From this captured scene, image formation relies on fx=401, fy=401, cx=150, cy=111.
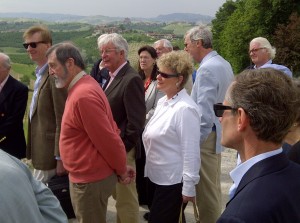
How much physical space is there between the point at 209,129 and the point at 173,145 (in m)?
0.79

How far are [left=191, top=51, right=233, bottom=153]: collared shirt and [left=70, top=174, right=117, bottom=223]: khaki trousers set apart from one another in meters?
1.17

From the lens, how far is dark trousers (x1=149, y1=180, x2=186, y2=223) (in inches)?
125

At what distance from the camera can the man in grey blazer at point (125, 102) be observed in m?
3.54

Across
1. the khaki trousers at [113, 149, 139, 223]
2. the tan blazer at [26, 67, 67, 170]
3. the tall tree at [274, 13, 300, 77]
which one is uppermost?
the tan blazer at [26, 67, 67, 170]

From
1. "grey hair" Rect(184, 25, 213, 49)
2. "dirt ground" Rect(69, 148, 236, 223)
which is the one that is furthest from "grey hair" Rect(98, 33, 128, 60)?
"dirt ground" Rect(69, 148, 236, 223)

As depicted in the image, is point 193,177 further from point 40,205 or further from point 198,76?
point 40,205

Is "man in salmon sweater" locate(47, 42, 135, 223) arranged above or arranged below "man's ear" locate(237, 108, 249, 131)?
below

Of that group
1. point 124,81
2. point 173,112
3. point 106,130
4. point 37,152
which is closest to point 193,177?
point 173,112

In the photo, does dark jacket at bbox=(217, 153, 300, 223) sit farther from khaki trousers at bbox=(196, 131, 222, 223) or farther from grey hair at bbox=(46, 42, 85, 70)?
khaki trousers at bbox=(196, 131, 222, 223)

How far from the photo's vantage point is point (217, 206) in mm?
3875

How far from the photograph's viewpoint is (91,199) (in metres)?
3.01

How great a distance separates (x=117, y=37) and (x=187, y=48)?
2.56 ft

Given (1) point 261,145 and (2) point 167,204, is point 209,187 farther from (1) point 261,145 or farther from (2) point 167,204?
(1) point 261,145

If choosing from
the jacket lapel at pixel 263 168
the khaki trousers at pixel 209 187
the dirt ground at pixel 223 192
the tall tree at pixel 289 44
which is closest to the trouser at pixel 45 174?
the dirt ground at pixel 223 192
